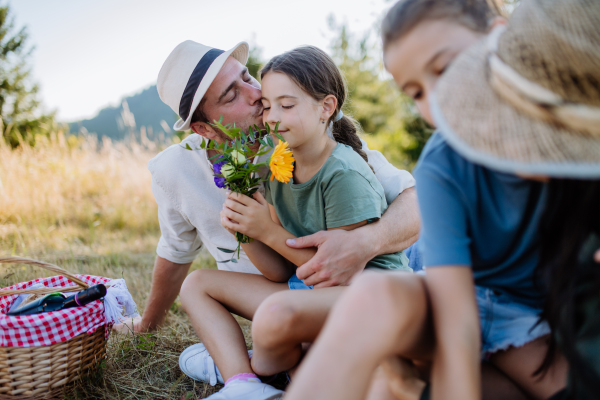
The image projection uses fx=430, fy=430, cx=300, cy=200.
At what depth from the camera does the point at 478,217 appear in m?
1.23

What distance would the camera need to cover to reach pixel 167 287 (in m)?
2.67

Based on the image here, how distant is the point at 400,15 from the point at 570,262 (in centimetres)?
78

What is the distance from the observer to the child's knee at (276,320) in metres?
1.47

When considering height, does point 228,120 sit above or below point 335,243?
above

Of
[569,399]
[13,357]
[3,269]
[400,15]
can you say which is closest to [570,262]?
[569,399]

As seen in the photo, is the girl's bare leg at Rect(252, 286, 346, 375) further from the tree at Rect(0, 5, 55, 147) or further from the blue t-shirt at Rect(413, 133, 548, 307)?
the tree at Rect(0, 5, 55, 147)

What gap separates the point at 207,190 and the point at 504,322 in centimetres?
166

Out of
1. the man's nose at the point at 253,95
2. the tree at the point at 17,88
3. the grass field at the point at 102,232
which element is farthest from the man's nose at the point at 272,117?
the tree at the point at 17,88

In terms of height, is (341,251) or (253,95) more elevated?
(253,95)

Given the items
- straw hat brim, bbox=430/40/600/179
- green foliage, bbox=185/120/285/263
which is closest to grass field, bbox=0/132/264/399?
green foliage, bbox=185/120/285/263

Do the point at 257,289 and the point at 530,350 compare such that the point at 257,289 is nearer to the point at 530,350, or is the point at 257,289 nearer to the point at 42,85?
the point at 530,350

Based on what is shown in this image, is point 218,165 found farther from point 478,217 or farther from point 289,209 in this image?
point 478,217

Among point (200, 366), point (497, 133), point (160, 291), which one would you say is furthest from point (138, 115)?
point (497, 133)

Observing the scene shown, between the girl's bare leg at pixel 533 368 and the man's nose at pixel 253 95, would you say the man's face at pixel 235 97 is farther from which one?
the girl's bare leg at pixel 533 368
